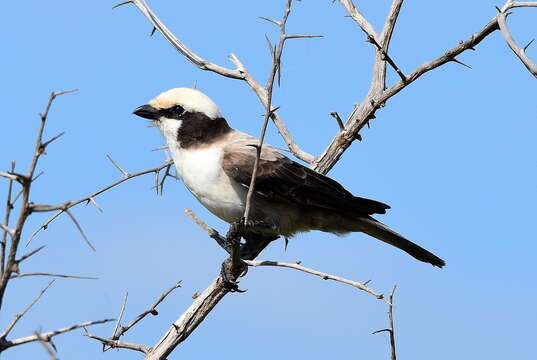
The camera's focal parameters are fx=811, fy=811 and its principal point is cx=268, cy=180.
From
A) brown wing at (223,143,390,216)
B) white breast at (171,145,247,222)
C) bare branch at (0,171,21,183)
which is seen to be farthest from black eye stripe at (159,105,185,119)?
bare branch at (0,171,21,183)

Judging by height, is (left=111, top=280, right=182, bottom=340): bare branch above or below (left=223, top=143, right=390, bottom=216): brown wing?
below

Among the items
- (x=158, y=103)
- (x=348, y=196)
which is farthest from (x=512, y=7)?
(x=158, y=103)

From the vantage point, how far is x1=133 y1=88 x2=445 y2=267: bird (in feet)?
20.1

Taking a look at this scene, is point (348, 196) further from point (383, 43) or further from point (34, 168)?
point (34, 168)

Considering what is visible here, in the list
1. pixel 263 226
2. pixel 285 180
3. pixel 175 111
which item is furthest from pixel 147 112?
pixel 263 226

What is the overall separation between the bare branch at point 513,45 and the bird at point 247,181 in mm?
1885

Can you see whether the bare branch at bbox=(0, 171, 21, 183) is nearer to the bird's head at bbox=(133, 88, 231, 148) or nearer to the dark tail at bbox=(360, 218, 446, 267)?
the bird's head at bbox=(133, 88, 231, 148)

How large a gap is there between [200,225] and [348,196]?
5.86 ft

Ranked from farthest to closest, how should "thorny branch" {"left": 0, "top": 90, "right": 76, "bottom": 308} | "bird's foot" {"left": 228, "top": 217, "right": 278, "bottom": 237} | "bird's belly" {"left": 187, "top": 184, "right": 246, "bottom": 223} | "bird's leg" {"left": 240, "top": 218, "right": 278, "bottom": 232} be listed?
"bird's belly" {"left": 187, "top": 184, "right": 246, "bottom": 223} → "bird's leg" {"left": 240, "top": 218, "right": 278, "bottom": 232} → "bird's foot" {"left": 228, "top": 217, "right": 278, "bottom": 237} → "thorny branch" {"left": 0, "top": 90, "right": 76, "bottom": 308}

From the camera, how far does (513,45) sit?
4.73 meters

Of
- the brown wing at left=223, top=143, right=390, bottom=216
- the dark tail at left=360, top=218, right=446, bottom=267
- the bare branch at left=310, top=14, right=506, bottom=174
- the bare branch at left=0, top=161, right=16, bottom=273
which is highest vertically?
the bare branch at left=310, top=14, right=506, bottom=174

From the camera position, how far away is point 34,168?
10.2 feet

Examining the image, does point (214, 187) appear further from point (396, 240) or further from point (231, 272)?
point (396, 240)

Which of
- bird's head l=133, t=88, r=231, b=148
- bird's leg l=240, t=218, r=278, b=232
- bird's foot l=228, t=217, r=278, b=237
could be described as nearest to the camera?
bird's foot l=228, t=217, r=278, b=237
